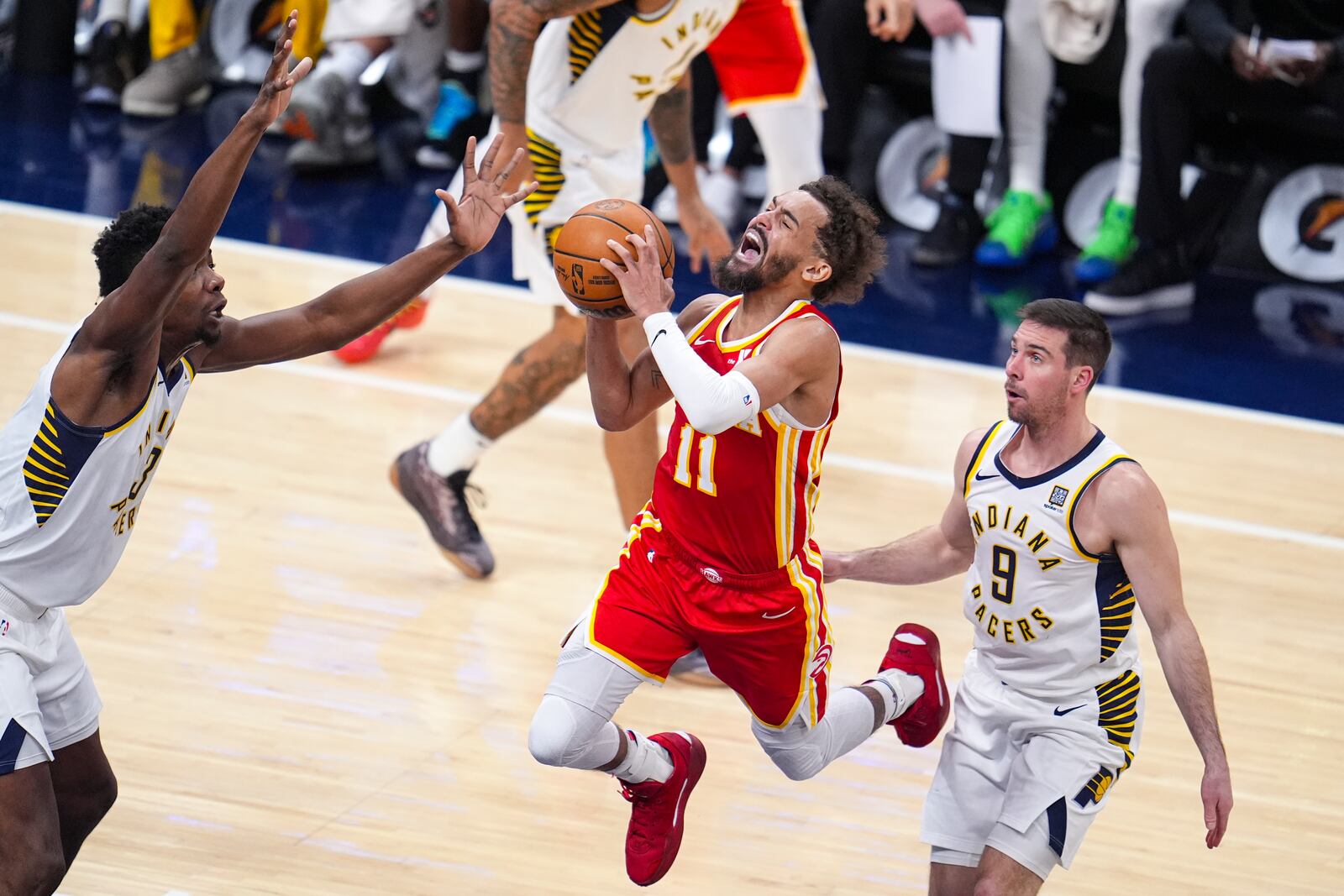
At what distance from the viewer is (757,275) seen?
376 centimetres

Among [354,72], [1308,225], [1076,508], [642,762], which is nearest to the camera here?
[1076,508]

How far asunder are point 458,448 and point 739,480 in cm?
212

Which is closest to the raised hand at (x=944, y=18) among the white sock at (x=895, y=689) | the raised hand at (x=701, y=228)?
the raised hand at (x=701, y=228)

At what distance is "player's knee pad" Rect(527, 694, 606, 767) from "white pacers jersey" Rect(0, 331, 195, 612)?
3.25 feet

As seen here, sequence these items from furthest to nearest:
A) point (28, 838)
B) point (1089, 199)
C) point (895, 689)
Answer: point (1089, 199)
point (895, 689)
point (28, 838)

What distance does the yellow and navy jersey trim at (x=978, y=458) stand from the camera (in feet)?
12.6

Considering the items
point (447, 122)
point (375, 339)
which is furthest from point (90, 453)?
point (447, 122)

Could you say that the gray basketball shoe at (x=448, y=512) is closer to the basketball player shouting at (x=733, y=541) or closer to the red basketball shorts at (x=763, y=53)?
the basketball player shouting at (x=733, y=541)

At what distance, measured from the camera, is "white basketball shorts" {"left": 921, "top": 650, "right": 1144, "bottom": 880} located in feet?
12.0

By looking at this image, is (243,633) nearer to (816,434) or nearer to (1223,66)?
(816,434)

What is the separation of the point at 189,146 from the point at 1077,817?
7996 mm

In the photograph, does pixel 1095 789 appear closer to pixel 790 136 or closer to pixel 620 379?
pixel 620 379

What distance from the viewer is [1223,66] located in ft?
27.7

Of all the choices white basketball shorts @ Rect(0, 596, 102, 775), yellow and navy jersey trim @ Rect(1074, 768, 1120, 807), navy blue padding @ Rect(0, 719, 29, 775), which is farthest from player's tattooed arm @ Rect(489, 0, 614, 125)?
yellow and navy jersey trim @ Rect(1074, 768, 1120, 807)
